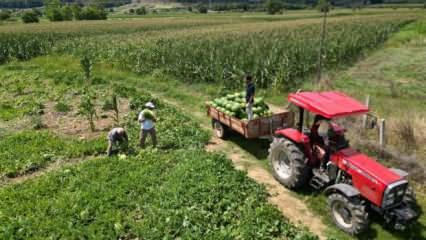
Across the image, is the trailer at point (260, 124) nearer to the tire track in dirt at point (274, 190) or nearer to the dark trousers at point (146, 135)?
the tire track in dirt at point (274, 190)

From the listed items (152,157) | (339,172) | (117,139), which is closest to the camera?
(339,172)

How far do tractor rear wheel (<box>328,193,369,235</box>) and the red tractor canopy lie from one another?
61.7 inches

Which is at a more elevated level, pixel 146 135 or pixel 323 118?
pixel 323 118

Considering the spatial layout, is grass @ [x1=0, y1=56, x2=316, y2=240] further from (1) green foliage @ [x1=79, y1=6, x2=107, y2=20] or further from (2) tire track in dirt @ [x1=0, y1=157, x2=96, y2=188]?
(1) green foliage @ [x1=79, y1=6, x2=107, y2=20]

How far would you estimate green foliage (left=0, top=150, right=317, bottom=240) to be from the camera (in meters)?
6.89

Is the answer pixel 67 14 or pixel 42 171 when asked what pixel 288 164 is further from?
pixel 67 14

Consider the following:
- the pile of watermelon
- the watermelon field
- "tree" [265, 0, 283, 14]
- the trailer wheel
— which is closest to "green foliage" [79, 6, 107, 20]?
"tree" [265, 0, 283, 14]

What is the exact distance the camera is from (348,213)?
716 cm

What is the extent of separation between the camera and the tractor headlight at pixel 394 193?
6.67m

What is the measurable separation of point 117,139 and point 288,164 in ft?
14.9

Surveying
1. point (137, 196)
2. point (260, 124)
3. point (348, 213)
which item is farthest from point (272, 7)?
point (348, 213)

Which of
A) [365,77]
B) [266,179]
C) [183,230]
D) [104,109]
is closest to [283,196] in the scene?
[266,179]

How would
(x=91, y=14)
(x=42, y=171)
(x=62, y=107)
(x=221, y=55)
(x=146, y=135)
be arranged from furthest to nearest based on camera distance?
(x=91, y=14)
(x=221, y=55)
(x=62, y=107)
(x=146, y=135)
(x=42, y=171)

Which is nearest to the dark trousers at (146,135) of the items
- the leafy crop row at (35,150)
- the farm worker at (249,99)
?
the leafy crop row at (35,150)
